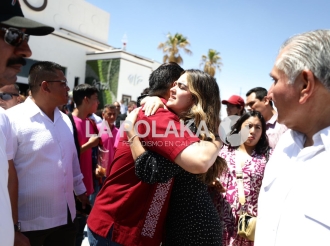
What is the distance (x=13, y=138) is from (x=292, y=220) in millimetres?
2138

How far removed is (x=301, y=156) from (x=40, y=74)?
8.35 feet

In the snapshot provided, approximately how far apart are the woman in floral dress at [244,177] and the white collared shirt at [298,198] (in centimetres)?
183

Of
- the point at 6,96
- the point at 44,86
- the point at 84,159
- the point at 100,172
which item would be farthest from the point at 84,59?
the point at 44,86

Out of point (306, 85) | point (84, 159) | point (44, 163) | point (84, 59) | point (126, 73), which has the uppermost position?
point (84, 59)

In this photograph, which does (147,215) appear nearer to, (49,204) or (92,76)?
(49,204)

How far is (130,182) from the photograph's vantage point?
1922mm

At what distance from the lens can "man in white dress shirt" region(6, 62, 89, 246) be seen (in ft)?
8.02

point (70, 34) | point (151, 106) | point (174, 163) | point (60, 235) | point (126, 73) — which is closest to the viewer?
point (174, 163)

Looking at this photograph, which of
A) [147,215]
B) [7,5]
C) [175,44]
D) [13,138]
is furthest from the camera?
[175,44]

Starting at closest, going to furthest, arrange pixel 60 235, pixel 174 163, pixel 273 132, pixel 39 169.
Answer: pixel 174 163 < pixel 39 169 < pixel 60 235 < pixel 273 132

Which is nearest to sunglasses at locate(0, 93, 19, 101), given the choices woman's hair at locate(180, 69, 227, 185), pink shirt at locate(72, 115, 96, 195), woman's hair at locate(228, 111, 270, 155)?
pink shirt at locate(72, 115, 96, 195)

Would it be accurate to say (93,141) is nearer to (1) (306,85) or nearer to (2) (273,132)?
(2) (273,132)

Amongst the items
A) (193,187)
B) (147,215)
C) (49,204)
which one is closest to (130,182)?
(147,215)

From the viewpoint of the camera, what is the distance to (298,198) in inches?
44.9
